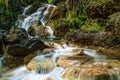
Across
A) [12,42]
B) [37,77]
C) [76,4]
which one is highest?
[76,4]

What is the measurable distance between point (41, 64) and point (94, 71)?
2.34 m

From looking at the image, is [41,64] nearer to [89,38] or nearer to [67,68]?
[67,68]

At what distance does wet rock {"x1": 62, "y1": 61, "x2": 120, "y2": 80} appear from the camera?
8320 mm

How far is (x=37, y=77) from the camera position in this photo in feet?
30.6

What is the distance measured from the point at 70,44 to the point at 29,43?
2271mm

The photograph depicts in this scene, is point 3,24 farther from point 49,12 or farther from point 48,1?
point 48,1

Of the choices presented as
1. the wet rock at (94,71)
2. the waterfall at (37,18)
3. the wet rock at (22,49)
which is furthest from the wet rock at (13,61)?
the waterfall at (37,18)

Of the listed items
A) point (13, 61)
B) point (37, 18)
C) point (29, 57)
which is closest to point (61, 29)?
point (37, 18)

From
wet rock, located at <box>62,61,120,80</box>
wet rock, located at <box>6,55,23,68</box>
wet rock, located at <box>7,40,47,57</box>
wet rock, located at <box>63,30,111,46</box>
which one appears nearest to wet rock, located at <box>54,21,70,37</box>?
wet rock, located at <box>63,30,111,46</box>

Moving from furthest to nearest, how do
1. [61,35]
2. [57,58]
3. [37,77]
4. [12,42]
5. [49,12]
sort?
[49,12], [61,35], [12,42], [57,58], [37,77]

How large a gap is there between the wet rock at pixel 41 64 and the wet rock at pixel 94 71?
0.94 metres

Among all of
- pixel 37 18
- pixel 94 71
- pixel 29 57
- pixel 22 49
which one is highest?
pixel 37 18

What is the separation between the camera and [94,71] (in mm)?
8406

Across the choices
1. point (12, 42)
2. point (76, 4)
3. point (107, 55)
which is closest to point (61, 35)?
point (76, 4)
